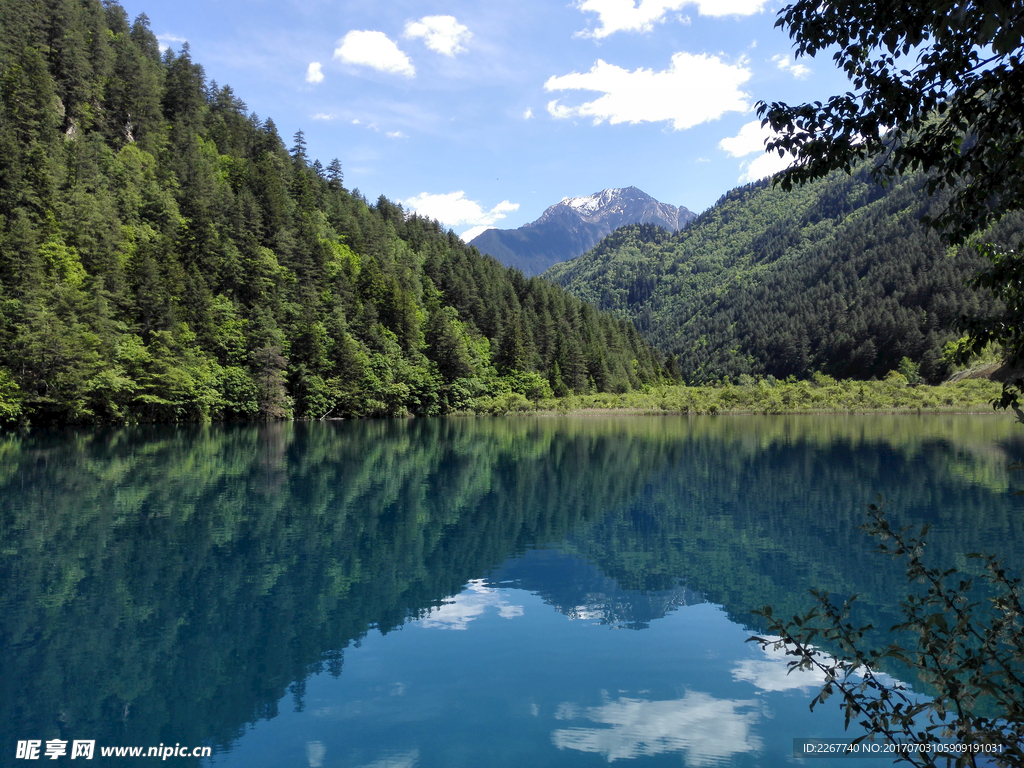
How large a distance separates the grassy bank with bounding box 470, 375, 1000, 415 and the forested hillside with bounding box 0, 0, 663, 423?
424 cm

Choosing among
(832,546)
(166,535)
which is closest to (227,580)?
(166,535)

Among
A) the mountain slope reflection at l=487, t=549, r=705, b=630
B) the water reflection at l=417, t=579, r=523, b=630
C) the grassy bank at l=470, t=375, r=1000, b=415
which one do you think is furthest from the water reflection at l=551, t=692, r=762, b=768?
the grassy bank at l=470, t=375, r=1000, b=415

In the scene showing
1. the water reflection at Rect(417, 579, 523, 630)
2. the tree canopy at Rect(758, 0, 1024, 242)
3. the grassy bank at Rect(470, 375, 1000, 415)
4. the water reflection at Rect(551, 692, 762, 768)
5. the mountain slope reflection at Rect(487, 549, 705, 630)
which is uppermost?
the tree canopy at Rect(758, 0, 1024, 242)

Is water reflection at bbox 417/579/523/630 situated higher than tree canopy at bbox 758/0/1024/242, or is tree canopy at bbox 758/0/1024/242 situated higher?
tree canopy at bbox 758/0/1024/242

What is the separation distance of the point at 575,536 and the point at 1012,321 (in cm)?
1407

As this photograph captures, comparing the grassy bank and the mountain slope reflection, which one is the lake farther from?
the grassy bank

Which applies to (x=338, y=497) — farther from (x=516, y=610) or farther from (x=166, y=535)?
(x=516, y=610)

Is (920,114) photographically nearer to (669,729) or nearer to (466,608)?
(669,729)

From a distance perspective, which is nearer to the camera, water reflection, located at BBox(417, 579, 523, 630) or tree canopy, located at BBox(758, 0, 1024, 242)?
tree canopy, located at BBox(758, 0, 1024, 242)

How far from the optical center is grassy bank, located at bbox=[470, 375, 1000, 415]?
9412 centimetres

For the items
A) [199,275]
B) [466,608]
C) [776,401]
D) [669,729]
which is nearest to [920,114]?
[669,729]

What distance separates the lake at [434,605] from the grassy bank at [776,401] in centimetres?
6850

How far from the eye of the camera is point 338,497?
2180 centimetres

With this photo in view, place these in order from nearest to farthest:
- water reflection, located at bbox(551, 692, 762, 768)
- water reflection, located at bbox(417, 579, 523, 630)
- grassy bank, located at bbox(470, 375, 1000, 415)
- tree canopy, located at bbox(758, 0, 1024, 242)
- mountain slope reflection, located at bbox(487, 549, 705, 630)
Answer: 1. tree canopy, located at bbox(758, 0, 1024, 242)
2. water reflection, located at bbox(551, 692, 762, 768)
3. water reflection, located at bbox(417, 579, 523, 630)
4. mountain slope reflection, located at bbox(487, 549, 705, 630)
5. grassy bank, located at bbox(470, 375, 1000, 415)
